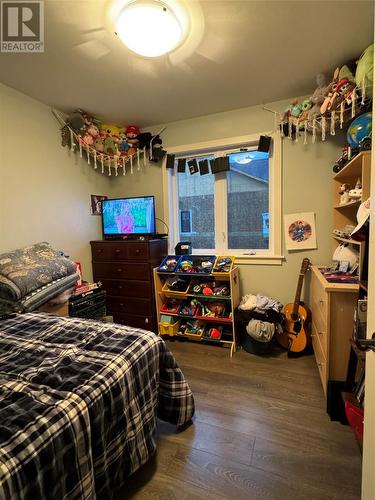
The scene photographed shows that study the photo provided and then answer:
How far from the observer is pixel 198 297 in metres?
2.64

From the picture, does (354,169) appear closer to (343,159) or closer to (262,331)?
(343,159)

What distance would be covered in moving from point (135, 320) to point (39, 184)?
1.73 meters


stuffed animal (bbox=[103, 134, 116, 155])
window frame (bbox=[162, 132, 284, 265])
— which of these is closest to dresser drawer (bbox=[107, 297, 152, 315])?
window frame (bbox=[162, 132, 284, 265])

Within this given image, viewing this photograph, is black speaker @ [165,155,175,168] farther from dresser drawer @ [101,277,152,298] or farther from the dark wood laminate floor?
the dark wood laminate floor

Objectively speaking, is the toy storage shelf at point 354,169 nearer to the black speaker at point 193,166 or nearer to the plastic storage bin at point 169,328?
the black speaker at point 193,166

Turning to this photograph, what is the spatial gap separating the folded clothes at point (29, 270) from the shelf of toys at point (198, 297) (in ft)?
3.21

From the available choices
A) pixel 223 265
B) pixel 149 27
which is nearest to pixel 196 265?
pixel 223 265

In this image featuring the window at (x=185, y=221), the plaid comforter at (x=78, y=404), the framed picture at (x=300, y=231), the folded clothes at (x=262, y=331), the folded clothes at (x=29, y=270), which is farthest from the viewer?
the window at (x=185, y=221)

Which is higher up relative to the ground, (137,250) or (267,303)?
(137,250)

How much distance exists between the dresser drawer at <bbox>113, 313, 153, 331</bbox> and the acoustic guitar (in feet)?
4.64

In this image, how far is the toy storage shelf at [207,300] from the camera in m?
2.49

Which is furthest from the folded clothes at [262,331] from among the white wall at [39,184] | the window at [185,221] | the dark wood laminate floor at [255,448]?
the white wall at [39,184]

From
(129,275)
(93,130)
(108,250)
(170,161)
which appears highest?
(93,130)

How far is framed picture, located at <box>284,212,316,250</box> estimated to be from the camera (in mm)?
2521
